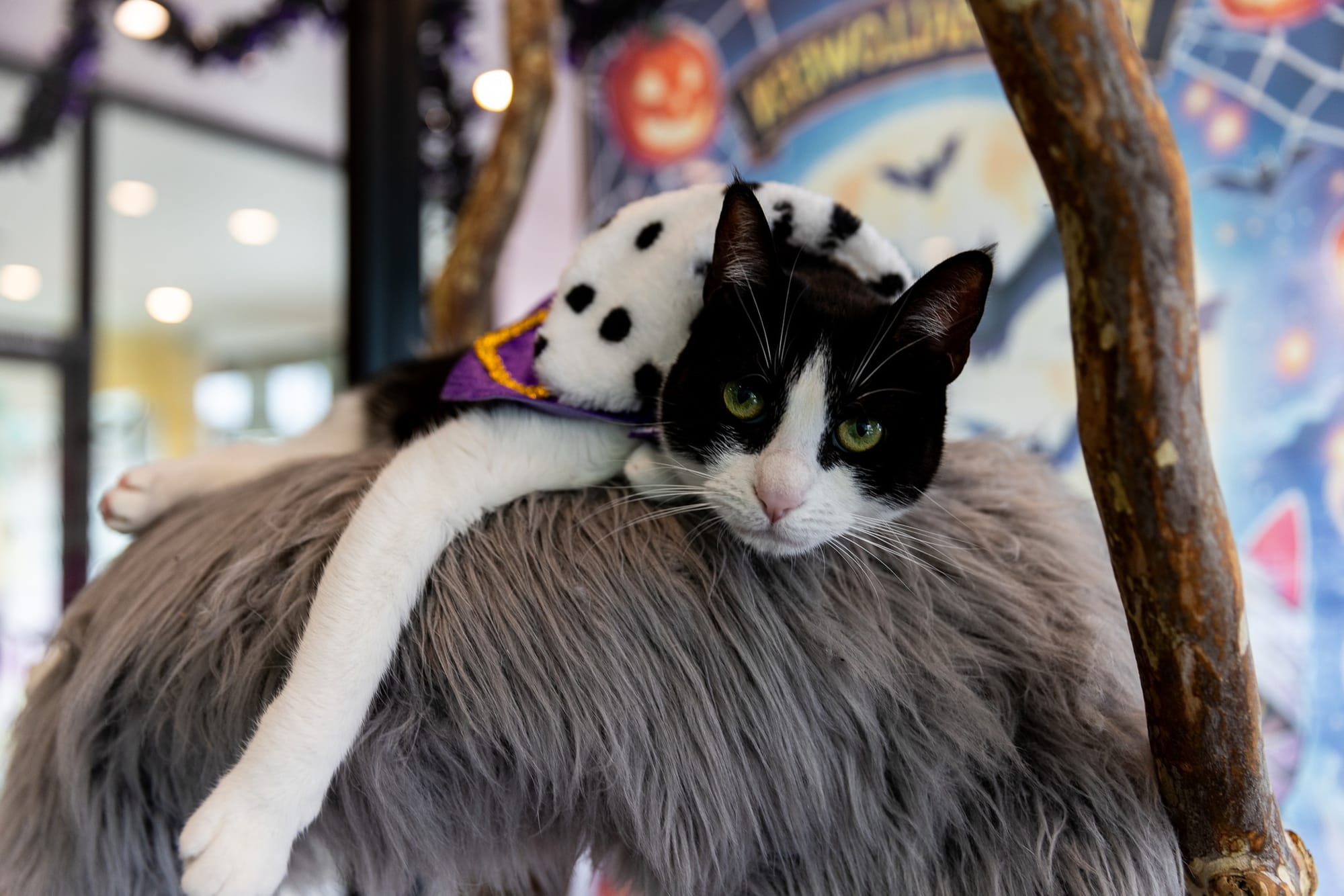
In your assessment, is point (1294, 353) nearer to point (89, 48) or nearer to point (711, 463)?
point (711, 463)

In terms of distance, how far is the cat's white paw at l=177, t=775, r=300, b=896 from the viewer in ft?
1.29

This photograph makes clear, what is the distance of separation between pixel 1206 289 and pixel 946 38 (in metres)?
0.52

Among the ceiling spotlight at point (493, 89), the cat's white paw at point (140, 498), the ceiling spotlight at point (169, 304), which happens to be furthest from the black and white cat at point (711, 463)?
the ceiling spotlight at point (169, 304)

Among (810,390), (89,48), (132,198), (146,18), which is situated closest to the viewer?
(810,390)

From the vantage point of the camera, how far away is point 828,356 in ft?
1.54

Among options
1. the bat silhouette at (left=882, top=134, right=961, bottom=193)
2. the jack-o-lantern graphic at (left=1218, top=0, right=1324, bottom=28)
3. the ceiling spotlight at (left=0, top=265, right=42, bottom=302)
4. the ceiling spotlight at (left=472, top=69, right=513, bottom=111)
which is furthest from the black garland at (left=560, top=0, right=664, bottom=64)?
the ceiling spotlight at (left=0, top=265, right=42, bottom=302)

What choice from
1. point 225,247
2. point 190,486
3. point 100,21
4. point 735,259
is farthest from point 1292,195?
point 225,247

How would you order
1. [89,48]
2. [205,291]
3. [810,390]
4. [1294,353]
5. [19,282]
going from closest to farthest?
[810,390]
[1294,353]
[89,48]
[19,282]
[205,291]

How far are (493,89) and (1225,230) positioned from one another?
977 millimetres

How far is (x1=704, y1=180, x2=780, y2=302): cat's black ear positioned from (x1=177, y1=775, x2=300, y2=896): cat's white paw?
0.34m

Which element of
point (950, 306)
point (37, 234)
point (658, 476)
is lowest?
point (658, 476)

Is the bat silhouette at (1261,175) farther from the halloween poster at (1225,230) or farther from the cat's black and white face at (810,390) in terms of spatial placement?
the cat's black and white face at (810,390)

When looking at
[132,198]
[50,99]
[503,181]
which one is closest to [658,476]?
[503,181]

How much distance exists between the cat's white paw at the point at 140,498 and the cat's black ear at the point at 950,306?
0.54 m
